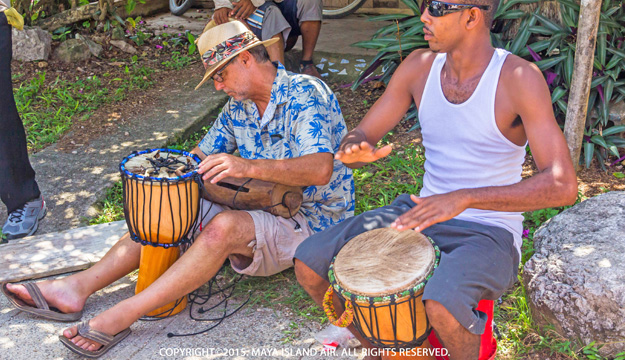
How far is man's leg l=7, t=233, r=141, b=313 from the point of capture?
324 centimetres

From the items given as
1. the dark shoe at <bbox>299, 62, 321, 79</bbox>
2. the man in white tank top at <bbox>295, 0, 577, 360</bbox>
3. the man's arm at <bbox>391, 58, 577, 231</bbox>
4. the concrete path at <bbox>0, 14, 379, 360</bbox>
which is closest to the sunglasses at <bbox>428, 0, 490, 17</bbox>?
the man in white tank top at <bbox>295, 0, 577, 360</bbox>

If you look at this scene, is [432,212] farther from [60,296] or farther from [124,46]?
[124,46]

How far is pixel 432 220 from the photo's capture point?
89.0 inches

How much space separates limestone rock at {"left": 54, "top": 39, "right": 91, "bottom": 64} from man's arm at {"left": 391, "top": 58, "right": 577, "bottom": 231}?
5.36 metres

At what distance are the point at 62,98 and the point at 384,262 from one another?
4.44 m

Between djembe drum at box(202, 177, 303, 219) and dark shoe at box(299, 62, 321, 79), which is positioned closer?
djembe drum at box(202, 177, 303, 219)

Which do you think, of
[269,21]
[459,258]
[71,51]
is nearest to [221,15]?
[269,21]

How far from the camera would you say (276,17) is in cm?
548

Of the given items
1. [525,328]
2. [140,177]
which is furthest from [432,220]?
[140,177]

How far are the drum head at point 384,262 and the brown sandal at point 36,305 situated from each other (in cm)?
155

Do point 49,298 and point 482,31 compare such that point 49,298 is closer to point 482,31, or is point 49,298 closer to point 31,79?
point 482,31

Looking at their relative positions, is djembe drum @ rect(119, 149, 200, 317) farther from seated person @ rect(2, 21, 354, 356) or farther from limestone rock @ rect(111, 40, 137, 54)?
limestone rock @ rect(111, 40, 137, 54)

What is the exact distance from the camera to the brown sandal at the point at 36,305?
3.21 metres

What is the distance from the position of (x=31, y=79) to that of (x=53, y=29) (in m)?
0.96
